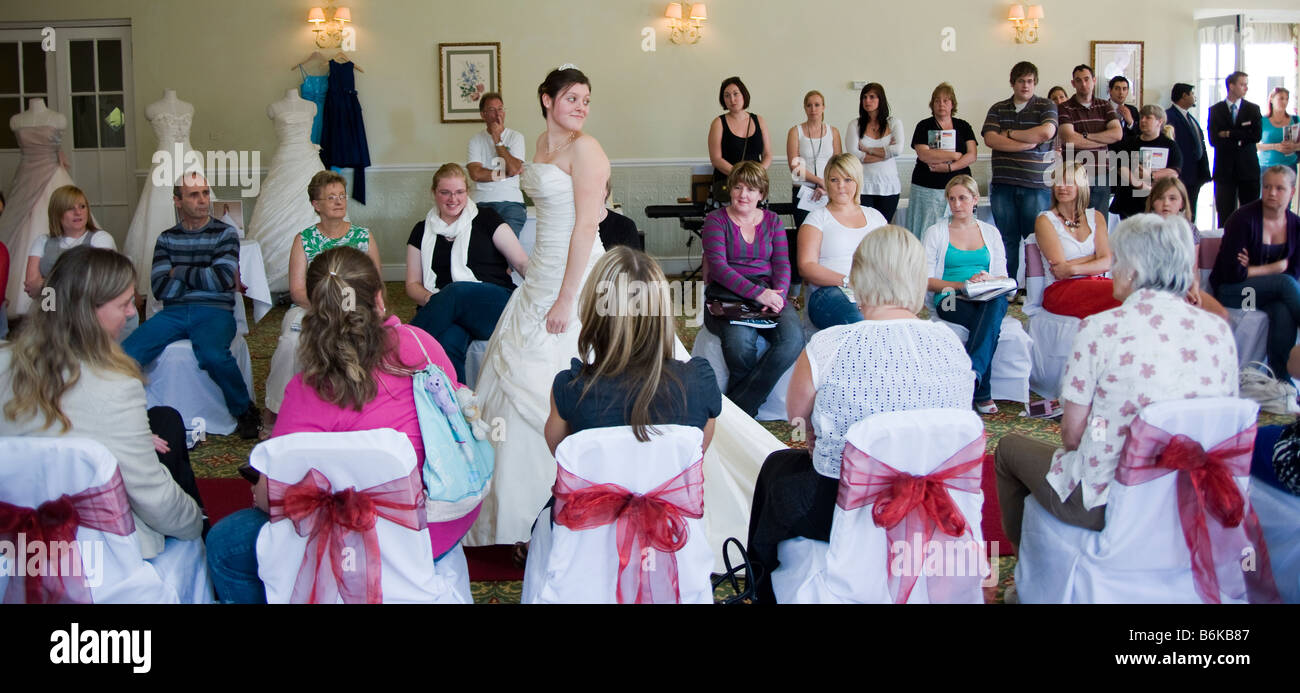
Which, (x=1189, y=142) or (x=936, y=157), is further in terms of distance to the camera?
(x=1189, y=142)

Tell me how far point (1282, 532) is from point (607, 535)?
65.1 inches

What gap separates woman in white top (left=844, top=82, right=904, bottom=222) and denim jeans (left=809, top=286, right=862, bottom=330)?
3.21m

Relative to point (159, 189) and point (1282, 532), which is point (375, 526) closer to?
point (1282, 532)

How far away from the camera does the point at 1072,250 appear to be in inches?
202

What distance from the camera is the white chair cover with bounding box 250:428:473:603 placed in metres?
2.20

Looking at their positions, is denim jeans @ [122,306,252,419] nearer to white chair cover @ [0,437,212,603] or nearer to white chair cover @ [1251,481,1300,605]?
white chair cover @ [0,437,212,603]

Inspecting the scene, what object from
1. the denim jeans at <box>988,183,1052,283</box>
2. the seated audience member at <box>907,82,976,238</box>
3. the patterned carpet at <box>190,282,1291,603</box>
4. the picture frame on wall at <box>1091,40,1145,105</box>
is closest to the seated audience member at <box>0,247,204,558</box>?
the patterned carpet at <box>190,282,1291,603</box>

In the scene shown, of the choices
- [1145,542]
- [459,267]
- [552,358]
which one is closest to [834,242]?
[459,267]

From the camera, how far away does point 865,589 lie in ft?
7.98

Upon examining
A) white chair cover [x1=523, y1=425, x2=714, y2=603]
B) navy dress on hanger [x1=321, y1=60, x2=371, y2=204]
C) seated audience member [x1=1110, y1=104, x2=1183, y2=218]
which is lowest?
white chair cover [x1=523, y1=425, x2=714, y2=603]

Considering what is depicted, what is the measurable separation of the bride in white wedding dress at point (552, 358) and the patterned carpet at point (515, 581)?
0.26 m

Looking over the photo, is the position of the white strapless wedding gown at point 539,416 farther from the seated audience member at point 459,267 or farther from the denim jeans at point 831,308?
the denim jeans at point 831,308
